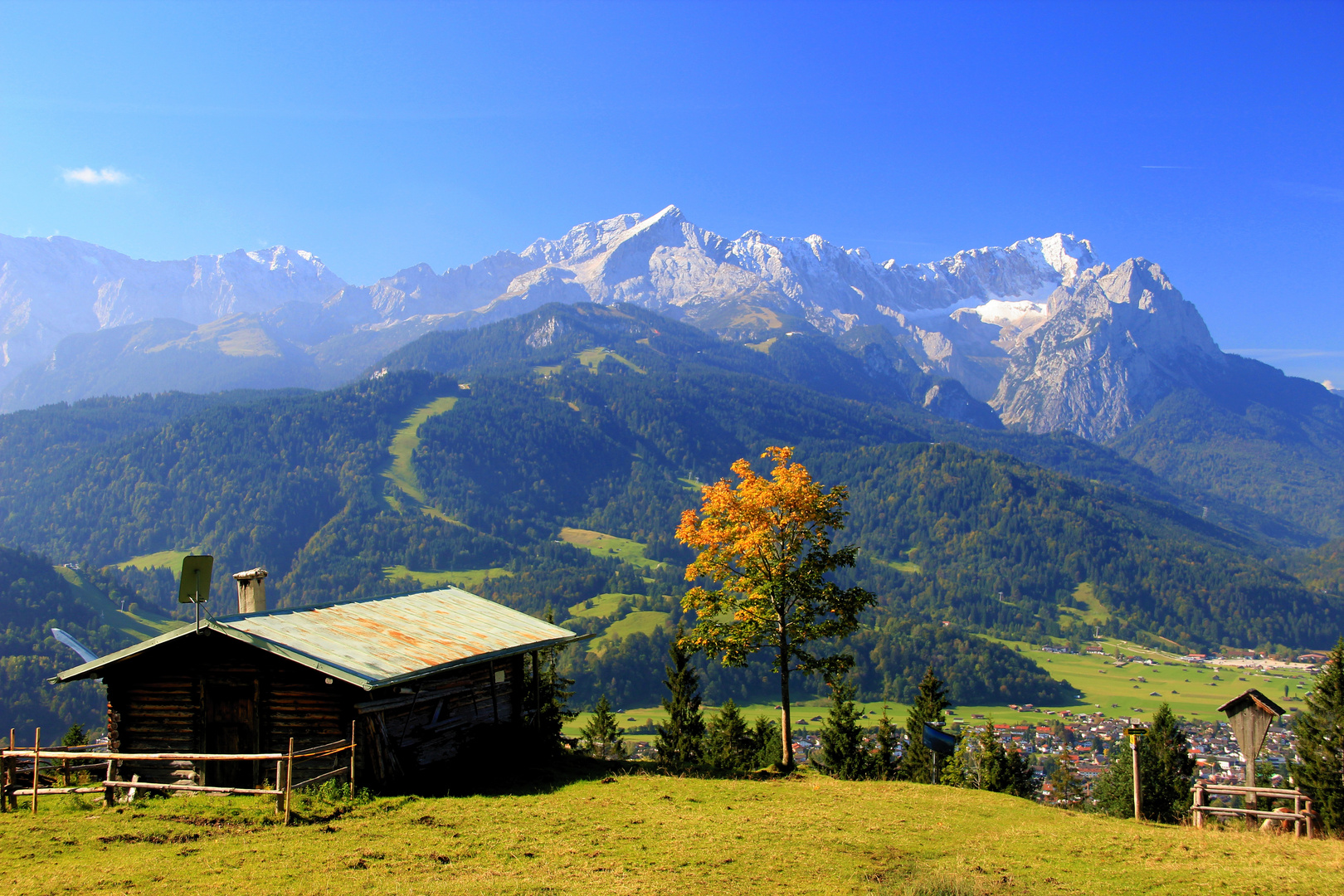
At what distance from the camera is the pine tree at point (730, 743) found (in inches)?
1617

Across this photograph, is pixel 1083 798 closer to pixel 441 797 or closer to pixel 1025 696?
pixel 441 797

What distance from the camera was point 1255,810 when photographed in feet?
69.4

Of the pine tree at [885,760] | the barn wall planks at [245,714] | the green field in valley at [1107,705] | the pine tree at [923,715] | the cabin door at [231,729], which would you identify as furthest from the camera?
the green field in valley at [1107,705]

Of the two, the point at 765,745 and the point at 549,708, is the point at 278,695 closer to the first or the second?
the point at 549,708

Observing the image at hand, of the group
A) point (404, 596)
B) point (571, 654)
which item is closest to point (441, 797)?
point (404, 596)

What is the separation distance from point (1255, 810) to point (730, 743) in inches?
1389

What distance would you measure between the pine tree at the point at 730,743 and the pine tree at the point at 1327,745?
32.2m

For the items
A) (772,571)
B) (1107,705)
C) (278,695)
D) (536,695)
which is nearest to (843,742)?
(772,571)

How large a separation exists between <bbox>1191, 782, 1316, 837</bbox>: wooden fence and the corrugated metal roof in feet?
64.9

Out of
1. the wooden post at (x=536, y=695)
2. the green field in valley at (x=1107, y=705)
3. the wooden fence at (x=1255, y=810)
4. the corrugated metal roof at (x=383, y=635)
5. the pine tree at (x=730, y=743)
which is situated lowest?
the green field in valley at (x=1107, y=705)

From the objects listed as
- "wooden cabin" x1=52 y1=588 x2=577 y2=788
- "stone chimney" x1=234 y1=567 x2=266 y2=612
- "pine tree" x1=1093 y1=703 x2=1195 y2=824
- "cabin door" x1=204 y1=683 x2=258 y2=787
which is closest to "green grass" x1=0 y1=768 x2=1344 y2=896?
"cabin door" x1=204 y1=683 x2=258 y2=787

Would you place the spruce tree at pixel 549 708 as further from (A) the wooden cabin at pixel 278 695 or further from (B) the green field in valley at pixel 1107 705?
(B) the green field in valley at pixel 1107 705

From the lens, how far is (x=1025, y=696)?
18312cm

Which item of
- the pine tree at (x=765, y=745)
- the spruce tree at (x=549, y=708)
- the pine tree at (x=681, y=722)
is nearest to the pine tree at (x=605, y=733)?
the spruce tree at (x=549, y=708)
